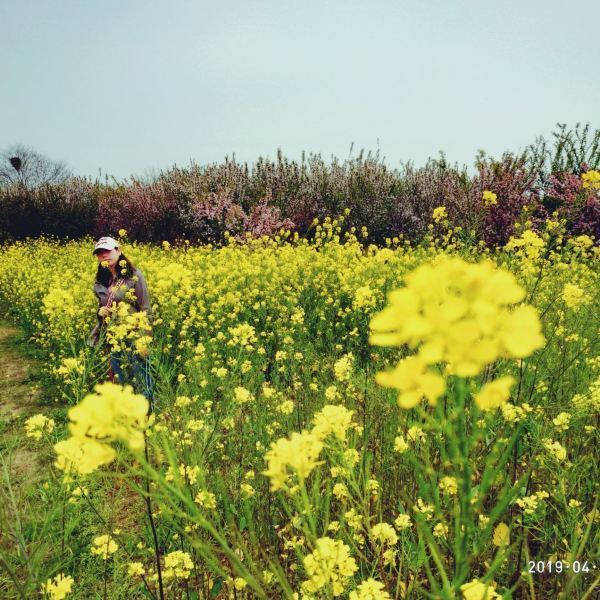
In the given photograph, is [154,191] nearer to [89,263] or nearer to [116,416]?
[89,263]

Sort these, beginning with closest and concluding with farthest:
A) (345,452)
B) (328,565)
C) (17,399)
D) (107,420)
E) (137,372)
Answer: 1. (107,420)
2. (328,565)
3. (345,452)
4. (137,372)
5. (17,399)

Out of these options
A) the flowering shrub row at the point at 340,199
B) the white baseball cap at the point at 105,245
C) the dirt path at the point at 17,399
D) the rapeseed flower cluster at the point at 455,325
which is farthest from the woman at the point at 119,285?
the flowering shrub row at the point at 340,199

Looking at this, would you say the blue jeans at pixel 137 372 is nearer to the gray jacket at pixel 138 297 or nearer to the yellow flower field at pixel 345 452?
the yellow flower field at pixel 345 452

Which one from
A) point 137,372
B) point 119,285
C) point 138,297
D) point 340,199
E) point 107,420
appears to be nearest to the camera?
point 107,420

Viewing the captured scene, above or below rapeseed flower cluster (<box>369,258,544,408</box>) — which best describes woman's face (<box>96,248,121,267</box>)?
above

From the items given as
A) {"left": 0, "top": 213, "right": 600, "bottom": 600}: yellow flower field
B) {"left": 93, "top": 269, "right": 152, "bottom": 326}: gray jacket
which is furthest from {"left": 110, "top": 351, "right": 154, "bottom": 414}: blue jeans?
{"left": 93, "top": 269, "right": 152, "bottom": 326}: gray jacket

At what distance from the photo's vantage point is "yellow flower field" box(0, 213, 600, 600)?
68 cm

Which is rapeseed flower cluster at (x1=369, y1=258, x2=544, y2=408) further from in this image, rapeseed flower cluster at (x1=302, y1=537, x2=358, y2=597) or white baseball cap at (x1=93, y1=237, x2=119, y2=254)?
white baseball cap at (x1=93, y1=237, x2=119, y2=254)

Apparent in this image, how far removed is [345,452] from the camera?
146 cm

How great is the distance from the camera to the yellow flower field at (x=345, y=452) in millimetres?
679

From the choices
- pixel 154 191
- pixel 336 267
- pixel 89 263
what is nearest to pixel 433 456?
pixel 336 267

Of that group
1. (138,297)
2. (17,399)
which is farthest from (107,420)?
(17,399)

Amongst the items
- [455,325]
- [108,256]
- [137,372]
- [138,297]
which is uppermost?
[108,256]

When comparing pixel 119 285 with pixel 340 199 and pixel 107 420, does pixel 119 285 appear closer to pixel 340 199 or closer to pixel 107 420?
pixel 107 420
